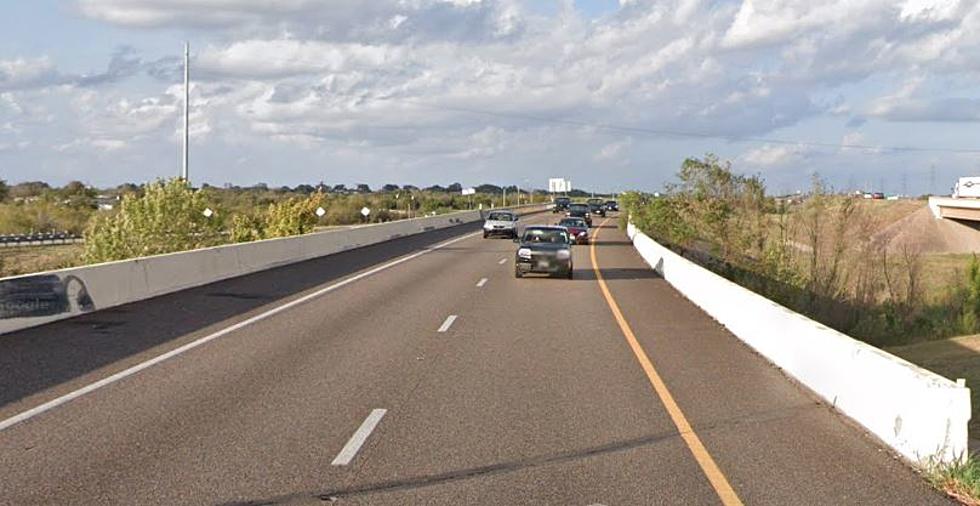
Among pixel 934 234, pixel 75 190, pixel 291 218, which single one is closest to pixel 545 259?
pixel 291 218

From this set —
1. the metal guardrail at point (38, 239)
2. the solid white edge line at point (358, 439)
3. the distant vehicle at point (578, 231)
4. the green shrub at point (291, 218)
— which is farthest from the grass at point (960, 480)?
the metal guardrail at point (38, 239)

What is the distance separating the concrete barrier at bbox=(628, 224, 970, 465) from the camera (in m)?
8.24

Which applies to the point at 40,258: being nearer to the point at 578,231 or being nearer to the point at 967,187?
the point at 578,231

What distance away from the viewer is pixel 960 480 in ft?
25.1

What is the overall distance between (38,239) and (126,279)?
79096mm

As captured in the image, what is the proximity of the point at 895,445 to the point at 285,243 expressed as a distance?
93.6 ft

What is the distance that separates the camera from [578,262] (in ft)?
126

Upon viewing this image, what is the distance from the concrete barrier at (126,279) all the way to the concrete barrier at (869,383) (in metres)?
11.5

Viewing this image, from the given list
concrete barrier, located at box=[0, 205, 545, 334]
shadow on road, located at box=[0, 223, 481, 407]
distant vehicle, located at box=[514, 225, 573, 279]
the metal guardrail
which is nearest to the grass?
shadow on road, located at box=[0, 223, 481, 407]

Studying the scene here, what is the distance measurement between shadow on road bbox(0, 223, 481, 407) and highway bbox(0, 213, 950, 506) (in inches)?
2.8

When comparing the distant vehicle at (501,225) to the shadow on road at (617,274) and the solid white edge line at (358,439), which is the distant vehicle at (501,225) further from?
the solid white edge line at (358,439)

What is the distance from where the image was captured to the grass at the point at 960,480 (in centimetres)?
742

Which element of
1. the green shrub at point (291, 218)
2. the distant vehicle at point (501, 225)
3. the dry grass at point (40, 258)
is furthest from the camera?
the green shrub at point (291, 218)

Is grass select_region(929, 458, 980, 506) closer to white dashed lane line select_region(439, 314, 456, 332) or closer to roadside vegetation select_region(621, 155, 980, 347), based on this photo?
white dashed lane line select_region(439, 314, 456, 332)
